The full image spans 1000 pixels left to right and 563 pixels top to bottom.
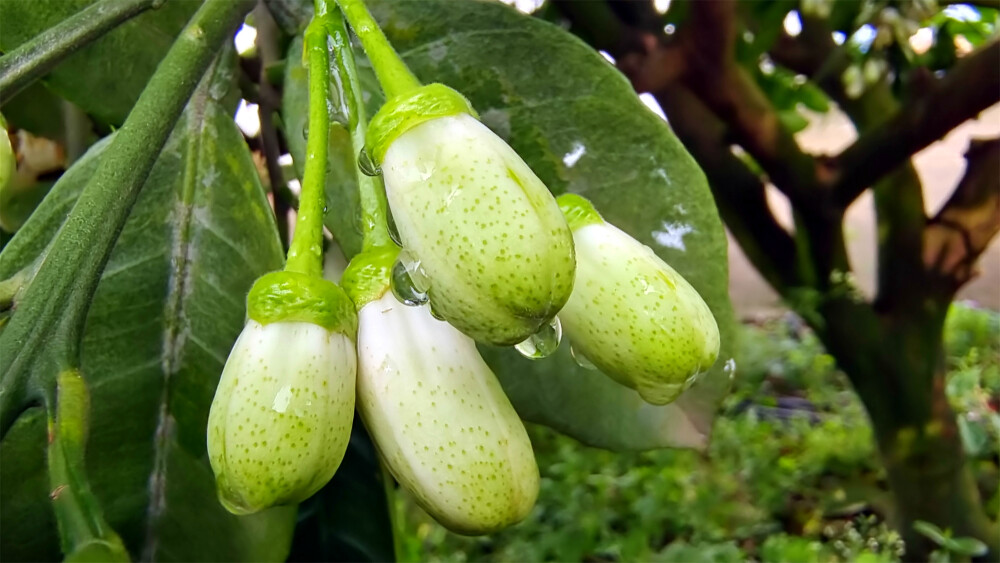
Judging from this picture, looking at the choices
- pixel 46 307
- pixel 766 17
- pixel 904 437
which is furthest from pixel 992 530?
pixel 46 307

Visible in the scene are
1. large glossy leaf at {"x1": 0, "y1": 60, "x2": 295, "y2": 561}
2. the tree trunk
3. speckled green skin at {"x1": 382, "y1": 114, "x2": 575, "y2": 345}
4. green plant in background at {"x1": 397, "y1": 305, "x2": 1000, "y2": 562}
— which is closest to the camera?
speckled green skin at {"x1": 382, "y1": 114, "x2": 575, "y2": 345}

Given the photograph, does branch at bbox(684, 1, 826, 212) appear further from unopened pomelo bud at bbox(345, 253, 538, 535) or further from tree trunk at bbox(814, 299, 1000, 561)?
unopened pomelo bud at bbox(345, 253, 538, 535)

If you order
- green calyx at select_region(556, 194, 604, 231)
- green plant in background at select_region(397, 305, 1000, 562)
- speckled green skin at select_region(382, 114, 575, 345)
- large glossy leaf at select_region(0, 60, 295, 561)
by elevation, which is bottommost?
green plant in background at select_region(397, 305, 1000, 562)

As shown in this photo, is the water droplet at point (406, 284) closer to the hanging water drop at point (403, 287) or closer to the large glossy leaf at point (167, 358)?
the hanging water drop at point (403, 287)

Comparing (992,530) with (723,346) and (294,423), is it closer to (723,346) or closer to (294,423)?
(723,346)

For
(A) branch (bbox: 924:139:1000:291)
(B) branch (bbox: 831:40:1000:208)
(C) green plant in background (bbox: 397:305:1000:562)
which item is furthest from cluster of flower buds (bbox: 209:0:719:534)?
(C) green plant in background (bbox: 397:305:1000:562)

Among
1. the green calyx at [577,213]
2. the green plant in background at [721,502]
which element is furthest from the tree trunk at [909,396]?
the green calyx at [577,213]
